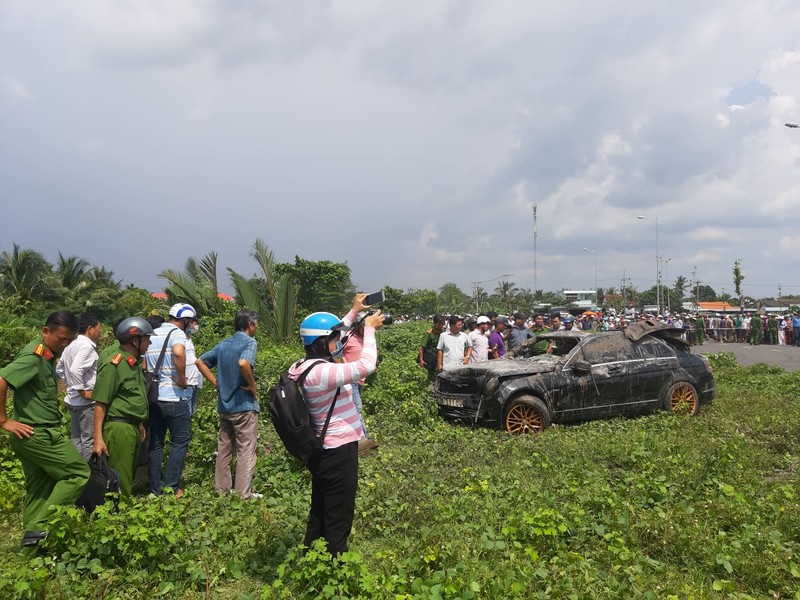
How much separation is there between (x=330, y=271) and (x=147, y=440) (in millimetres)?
20873

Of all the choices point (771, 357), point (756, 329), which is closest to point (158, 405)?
point (771, 357)

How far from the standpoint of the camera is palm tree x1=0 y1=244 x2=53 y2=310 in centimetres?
2725

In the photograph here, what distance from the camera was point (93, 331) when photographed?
18.7 ft

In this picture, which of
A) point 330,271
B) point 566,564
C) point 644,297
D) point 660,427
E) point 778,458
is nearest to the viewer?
point 566,564

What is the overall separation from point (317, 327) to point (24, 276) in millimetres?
30017

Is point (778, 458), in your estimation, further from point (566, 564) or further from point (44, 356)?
point (44, 356)

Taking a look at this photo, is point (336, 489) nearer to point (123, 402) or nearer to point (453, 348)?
point (123, 402)

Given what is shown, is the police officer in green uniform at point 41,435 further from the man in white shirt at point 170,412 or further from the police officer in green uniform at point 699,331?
the police officer in green uniform at point 699,331

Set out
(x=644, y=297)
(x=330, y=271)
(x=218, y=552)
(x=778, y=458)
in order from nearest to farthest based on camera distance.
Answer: (x=218, y=552)
(x=778, y=458)
(x=330, y=271)
(x=644, y=297)

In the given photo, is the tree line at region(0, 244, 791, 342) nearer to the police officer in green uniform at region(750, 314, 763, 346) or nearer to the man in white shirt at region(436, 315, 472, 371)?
the man in white shirt at region(436, 315, 472, 371)

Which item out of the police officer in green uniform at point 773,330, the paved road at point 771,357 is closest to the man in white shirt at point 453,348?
the paved road at point 771,357

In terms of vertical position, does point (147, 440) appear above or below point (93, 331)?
below

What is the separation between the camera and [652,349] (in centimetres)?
946

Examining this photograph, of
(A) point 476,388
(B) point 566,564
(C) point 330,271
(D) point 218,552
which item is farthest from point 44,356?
(C) point 330,271
